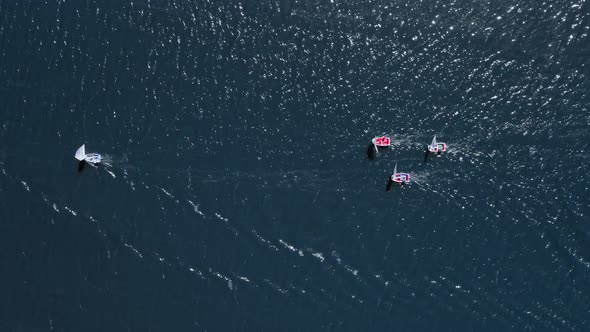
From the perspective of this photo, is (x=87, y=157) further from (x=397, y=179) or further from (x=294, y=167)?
(x=397, y=179)

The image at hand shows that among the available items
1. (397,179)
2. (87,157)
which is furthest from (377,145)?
(87,157)

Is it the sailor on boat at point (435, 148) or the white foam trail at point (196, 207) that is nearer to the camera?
the sailor on boat at point (435, 148)

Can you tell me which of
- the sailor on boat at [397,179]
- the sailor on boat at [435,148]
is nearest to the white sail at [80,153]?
the sailor on boat at [397,179]

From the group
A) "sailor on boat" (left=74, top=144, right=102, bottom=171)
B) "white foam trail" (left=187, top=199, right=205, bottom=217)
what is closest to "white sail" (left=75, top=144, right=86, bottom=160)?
"sailor on boat" (left=74, top=144, right=102, bottom=171)

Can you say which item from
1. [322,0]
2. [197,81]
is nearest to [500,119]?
[322,0]

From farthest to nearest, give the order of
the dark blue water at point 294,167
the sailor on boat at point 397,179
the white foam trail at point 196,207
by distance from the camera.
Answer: the white foam trail at point 196,207, the dark blue water at point 294,167, the sailor on boat at point 397,179

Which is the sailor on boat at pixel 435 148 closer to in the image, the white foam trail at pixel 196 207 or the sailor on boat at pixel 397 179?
the sailor on boat at pixel 397 179

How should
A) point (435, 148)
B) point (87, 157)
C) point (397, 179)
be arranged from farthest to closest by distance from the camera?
point (87, 157), point (435, 148), point (397, 179)

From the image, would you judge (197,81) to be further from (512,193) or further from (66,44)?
(512,193)

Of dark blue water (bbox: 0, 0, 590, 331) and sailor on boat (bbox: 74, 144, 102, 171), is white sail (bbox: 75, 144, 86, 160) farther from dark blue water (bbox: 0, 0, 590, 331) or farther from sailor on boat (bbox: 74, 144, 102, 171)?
dark blue water (bbox: 0, 0, 590, 331)

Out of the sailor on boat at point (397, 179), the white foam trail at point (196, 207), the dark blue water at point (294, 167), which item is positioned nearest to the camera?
the sailor on boat at point (397, 179)
